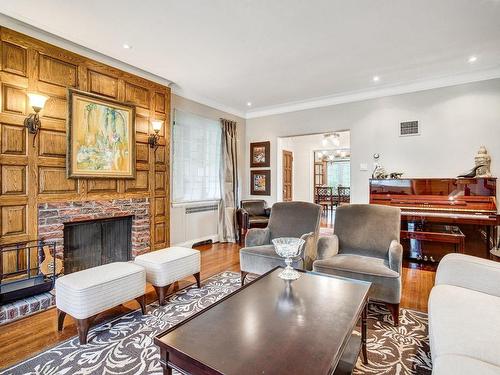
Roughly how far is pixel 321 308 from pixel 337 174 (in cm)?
1091

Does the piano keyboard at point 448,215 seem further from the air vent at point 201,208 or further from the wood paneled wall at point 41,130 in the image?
the wood paneled wall at point 41,130

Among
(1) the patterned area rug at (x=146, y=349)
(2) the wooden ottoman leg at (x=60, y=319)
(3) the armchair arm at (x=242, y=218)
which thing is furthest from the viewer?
(3) the armchair arm at (x=242, y=218)

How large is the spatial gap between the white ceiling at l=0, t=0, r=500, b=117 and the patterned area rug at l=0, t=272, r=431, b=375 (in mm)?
2825

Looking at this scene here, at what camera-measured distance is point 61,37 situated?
295cm

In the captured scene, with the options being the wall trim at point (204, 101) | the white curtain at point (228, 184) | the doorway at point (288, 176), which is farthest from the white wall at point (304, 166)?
the white curtain at point (228, 184)

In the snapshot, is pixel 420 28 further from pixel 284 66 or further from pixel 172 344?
pixel 172 344

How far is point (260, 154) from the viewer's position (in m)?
6.13

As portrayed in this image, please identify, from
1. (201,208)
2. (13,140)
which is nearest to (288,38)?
(13,140)

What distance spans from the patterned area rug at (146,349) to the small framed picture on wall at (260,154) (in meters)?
3.93

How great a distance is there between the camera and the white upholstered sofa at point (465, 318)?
1.15 meters

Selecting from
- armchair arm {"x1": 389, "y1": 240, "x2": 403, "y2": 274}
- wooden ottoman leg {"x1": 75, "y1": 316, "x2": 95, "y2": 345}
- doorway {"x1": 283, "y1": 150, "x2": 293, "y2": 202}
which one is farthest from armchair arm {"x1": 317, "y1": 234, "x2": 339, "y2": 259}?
doorway {"x1": 283, "y1": 150, "x2": 293, "y2": 202}

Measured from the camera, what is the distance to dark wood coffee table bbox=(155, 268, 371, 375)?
115 centimetres

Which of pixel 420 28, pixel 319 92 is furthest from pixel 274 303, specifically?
pixel 319 92

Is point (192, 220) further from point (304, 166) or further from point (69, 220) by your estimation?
point (304, 166)
